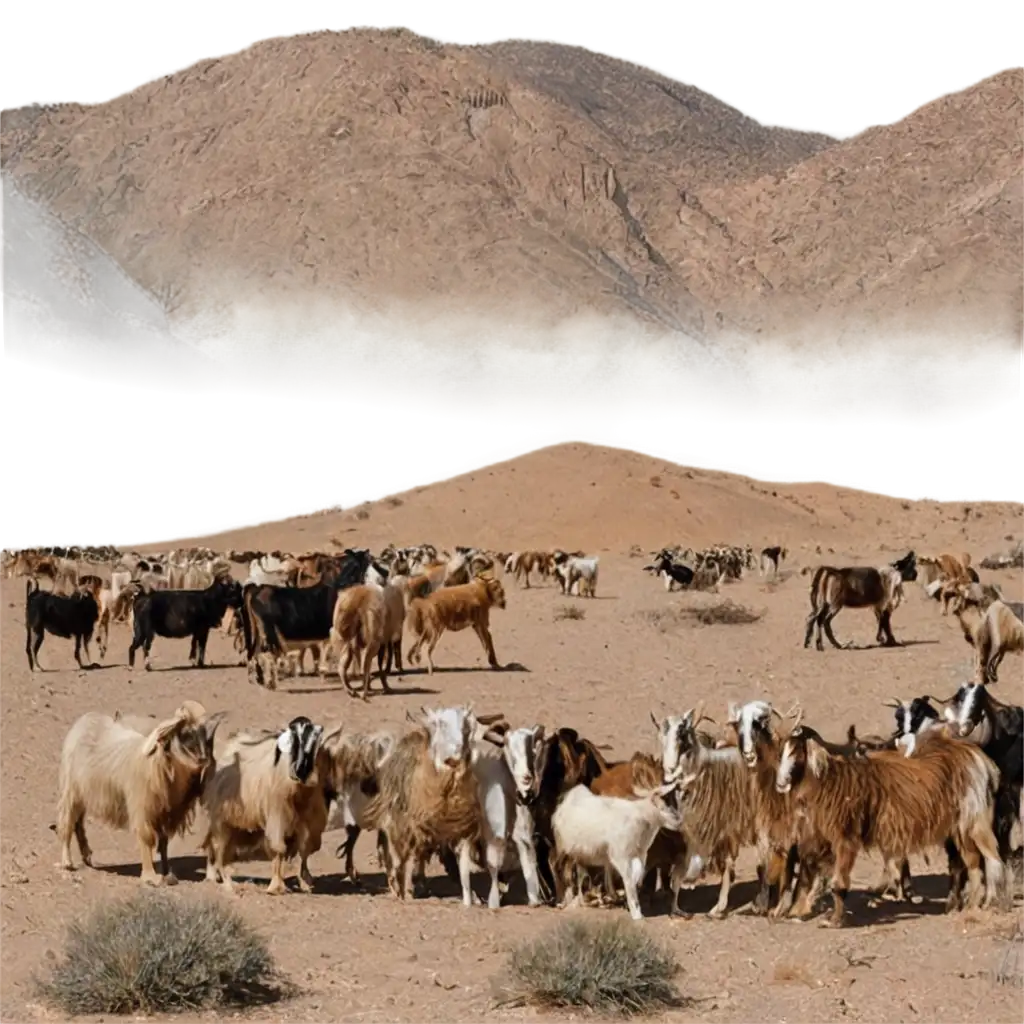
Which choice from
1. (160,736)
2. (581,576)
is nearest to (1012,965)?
(160,736)

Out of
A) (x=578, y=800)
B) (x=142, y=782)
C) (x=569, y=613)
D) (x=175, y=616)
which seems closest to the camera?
(x=578, y=800)

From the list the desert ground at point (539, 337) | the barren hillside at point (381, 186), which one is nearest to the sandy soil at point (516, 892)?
the desert ground at point (539, 337)

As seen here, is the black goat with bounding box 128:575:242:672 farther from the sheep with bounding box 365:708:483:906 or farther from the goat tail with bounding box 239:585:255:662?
the sheep with bounding box 365:708:483:906

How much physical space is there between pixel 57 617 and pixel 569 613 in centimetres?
1007

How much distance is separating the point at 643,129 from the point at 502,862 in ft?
425

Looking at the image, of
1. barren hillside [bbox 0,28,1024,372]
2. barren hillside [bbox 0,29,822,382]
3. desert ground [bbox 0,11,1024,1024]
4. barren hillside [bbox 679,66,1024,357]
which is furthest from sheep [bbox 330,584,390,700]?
barren hillside [bbox 679,66,1024,357]

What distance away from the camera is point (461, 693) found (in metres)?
22.5

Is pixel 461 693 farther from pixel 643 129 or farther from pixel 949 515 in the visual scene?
pixel 643 129

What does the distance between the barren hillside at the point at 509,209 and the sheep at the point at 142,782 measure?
77.6 meters

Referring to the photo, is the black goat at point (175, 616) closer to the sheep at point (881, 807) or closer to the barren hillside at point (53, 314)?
the barren hillside at point (53, 314)

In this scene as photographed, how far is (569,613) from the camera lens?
107 feet

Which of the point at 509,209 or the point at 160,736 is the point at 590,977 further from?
the point at 509,209

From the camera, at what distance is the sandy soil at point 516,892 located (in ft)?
37.1

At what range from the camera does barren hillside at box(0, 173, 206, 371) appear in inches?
469
